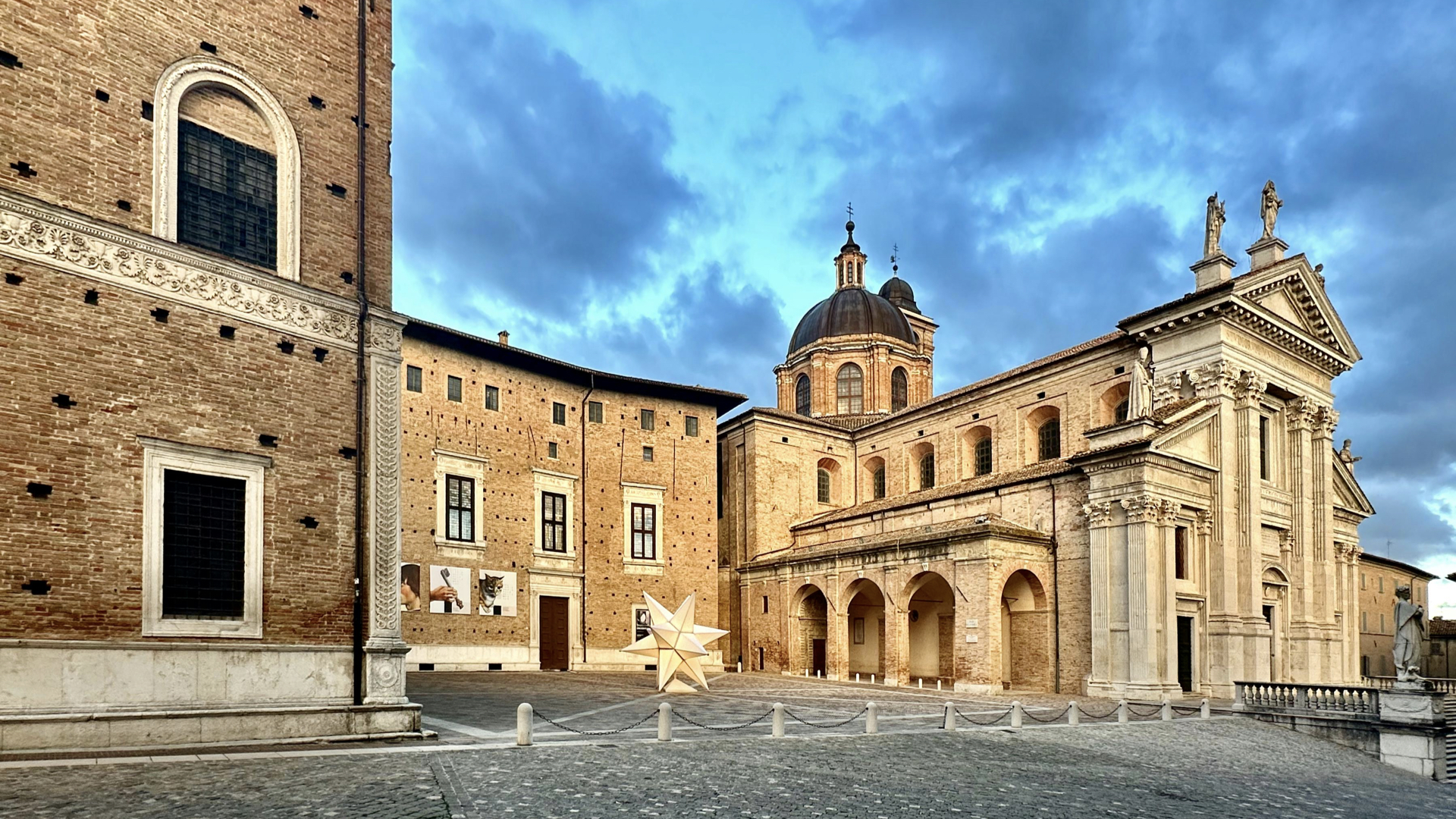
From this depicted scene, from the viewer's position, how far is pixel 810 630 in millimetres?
36594

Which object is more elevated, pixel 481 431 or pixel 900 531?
pixel 481 431

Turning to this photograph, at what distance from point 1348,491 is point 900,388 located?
1998 centimetres

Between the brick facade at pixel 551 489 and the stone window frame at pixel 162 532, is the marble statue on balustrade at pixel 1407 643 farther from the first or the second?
the brick facade at pixel 551 489

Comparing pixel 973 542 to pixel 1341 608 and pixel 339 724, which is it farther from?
pixel 339 724

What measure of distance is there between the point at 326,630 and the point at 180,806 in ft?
15.5

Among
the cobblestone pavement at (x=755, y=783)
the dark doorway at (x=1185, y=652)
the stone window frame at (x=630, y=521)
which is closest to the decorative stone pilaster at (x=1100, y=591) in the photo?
the dark doorway at (x=1185, y=652)

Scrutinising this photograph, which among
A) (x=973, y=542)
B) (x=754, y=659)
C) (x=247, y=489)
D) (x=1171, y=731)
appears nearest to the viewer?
(x=247, y=489)

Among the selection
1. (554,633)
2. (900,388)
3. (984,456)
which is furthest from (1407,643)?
(900,388)

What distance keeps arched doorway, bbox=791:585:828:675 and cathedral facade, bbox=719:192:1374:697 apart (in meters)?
0.07

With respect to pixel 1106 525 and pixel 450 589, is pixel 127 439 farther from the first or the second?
pixel 1106 525

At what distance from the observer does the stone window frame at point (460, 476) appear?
101 ft

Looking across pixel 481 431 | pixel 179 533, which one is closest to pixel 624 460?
pixel 481 431

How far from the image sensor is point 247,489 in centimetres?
1320

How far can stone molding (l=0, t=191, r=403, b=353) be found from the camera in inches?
458
